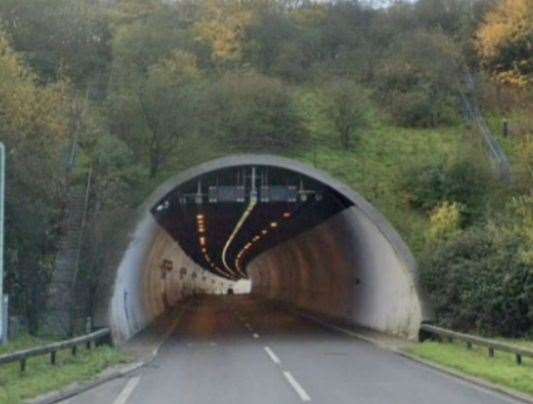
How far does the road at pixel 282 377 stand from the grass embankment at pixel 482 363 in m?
0.60

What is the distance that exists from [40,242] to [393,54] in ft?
98.9

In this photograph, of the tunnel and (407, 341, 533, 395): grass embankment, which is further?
the tunnel

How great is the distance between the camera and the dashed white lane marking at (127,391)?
60.3 ft

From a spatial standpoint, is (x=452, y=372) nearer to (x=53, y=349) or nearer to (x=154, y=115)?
(x=53, y=349)

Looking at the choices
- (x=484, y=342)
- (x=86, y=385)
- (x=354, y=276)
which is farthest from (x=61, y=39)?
(x=86, y=385)

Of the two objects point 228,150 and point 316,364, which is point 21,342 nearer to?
point 316,364

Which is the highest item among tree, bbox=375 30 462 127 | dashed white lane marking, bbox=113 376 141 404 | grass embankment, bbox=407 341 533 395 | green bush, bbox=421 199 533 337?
tree, bbox=375 30 462 127

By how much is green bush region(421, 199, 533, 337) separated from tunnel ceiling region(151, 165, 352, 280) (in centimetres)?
487

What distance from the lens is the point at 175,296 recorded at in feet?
255

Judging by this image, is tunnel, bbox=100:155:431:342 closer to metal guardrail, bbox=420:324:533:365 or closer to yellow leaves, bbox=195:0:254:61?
metal guardrail, bbox=420:324:533:365

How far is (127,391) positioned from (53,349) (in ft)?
11.8

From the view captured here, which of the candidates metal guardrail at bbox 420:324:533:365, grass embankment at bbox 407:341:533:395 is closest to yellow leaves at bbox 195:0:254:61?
metal guardrail at bbox 420:324:533:365

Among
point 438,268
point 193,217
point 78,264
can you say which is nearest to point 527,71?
point 193,217

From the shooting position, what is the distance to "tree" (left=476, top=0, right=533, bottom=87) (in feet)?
169
